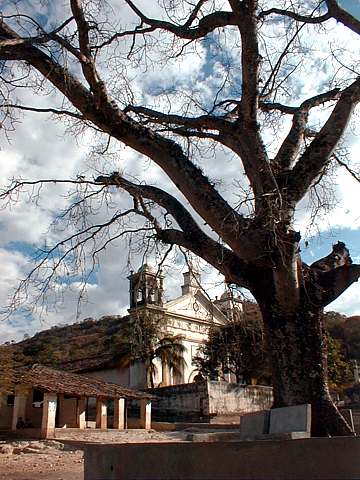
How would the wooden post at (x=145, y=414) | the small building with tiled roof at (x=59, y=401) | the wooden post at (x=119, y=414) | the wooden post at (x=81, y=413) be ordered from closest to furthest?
the small building with tiled roof at (x=59, y=401) → the wooden post at (x=81, y=413) → the wooden post at (x=119, y=414) → the wooden post at (x=145, y=414)

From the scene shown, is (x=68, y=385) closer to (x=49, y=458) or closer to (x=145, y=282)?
(x=49, y=458)

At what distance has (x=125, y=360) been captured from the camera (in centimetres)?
3784

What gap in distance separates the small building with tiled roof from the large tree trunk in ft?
66.0

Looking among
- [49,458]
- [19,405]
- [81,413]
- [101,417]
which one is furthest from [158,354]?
[49,458]

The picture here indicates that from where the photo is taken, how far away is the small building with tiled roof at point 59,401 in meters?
24.5

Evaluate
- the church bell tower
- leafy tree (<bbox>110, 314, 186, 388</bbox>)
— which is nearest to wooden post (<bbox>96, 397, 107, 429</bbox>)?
leafy tree (<bbox>110, 314, 186, 388</bbox>)

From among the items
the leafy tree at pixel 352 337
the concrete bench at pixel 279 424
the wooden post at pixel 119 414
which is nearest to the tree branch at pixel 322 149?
the concrete bench at pixel 279 424

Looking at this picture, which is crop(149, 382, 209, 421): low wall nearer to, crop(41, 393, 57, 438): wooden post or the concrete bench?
crop(41, 393, 57, 438): wooden post

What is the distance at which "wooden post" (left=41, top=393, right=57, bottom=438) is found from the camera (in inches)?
919

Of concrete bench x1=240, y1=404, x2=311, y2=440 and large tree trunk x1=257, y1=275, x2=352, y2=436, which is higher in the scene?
large tree trunk x1=257, y1=275, x2=352, y2=436

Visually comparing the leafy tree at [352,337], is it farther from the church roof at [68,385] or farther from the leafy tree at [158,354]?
the church roof at [68,385]

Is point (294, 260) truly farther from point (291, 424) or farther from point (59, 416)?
point (59, 416)

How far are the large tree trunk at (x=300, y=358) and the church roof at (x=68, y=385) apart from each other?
21012 mm

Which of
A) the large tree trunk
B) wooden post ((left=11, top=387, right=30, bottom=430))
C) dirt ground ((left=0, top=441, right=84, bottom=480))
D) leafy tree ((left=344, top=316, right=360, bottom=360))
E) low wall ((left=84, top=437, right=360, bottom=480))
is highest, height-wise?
leafy tree ((left=344, top=316, right=360, bottom=360))
